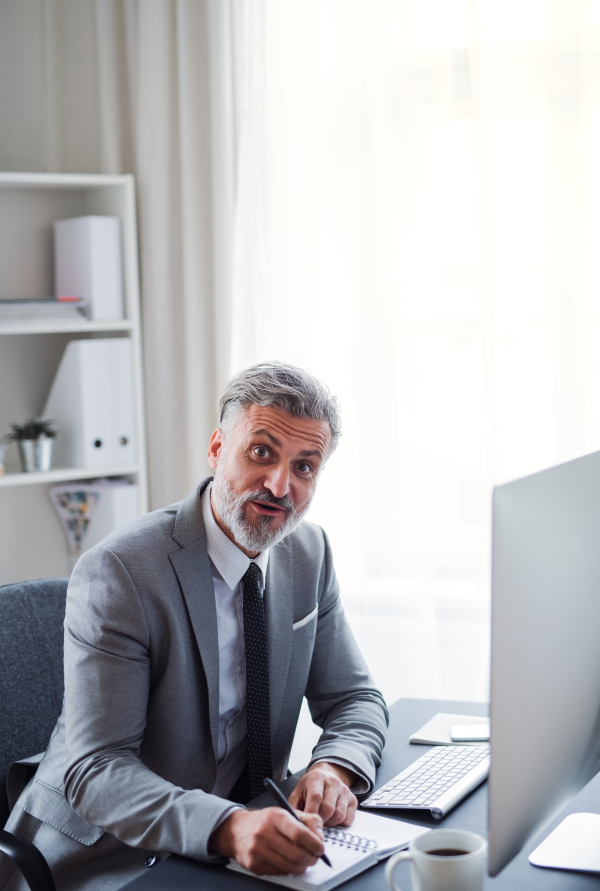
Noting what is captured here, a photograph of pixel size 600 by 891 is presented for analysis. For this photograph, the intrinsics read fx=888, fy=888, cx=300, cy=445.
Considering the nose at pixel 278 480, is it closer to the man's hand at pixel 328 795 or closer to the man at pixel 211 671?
the man at pixel 211 671

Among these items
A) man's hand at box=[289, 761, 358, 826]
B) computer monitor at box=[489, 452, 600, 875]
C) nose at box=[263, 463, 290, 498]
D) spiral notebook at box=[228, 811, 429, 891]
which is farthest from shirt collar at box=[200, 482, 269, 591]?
computer monitor at box=[489, 452, 600, 875]

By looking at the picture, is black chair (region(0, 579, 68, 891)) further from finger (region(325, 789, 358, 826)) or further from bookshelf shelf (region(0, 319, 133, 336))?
bookshelf shelf (region(0, 319, 133, 336))

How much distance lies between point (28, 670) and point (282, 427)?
0.71 m

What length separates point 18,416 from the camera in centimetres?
297

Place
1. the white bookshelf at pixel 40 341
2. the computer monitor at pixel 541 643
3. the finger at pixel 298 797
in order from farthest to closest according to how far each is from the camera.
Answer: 1. the white bookshelf at pixel 40 341
2. the finger at pixel 298 797
3. the computer monitor at pixel 541 643

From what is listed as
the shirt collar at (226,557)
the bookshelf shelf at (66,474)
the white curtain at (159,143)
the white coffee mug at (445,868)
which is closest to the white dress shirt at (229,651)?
the shirt collar at (226,557)

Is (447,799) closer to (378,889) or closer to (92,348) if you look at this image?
(378,889)

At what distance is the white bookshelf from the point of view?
287 cm

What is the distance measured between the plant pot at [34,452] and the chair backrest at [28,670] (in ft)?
3.21

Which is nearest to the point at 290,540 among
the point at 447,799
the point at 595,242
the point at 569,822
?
the point at 447,799

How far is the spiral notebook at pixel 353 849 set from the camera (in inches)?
42.2

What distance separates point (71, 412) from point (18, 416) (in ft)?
0.84

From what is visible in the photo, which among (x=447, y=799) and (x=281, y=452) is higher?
(x=281, y=452)

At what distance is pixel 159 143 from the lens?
294cm
